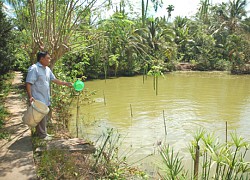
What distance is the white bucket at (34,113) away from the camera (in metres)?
4.06

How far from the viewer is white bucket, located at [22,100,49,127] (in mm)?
4059

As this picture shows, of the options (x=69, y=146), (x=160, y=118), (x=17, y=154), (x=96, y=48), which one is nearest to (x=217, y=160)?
(x=69, y=146)

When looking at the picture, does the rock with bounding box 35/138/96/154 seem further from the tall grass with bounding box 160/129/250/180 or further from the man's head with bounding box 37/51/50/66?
the tall grass with bounding box 160/129/250/180

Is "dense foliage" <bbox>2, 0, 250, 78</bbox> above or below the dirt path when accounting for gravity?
above

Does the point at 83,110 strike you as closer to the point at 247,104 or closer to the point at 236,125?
the point at 236,125

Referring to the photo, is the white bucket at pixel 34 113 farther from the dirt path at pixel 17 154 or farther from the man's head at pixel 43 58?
the man's head at pixel 43 58

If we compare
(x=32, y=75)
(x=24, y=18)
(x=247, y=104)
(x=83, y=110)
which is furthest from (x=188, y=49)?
(x=32, y=75)

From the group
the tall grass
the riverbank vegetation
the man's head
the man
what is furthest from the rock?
the tall grass

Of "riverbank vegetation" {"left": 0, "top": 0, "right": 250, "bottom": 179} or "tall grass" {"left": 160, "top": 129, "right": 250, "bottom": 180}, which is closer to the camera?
"tall grass" {"left": 160, "top": 129, "right": 250, "bottom": 180}

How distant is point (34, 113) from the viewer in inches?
160

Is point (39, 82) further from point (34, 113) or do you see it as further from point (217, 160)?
point (217, 160)

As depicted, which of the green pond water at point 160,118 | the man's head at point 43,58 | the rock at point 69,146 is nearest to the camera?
the rock at point 69,146

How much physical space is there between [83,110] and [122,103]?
2225 mm

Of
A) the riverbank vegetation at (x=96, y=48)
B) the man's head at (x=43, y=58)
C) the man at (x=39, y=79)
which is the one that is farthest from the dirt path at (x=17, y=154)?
the man's head at (x=43, y=58)
